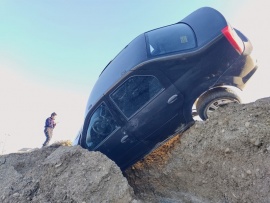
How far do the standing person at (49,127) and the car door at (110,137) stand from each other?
4281 mm

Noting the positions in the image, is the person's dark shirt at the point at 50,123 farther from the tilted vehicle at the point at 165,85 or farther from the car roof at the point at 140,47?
the tilted vehicle at the point at 165,85

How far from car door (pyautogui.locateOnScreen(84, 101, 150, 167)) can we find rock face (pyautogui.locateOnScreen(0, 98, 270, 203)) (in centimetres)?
37

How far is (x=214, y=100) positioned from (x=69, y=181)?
2502 millimetres

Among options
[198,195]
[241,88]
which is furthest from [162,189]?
[241,88]

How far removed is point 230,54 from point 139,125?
1.79 meters

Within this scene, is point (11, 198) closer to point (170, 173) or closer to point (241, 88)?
point (170, 173)

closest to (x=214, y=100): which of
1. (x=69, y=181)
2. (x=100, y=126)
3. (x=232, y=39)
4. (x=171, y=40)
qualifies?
(x=232, y=39)

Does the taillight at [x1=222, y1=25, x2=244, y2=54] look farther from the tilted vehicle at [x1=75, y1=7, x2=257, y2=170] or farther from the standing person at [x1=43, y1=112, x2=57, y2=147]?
the standing person at [x1=43, y1=112, x2=57, y2=147]

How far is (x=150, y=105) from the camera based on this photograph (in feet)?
12.9

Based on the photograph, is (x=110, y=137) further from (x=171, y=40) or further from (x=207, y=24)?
(x=207, y=24)

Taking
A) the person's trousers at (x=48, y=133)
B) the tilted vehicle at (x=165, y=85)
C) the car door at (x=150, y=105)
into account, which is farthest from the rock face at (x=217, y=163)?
the person's trousers at (x=48, y=133)

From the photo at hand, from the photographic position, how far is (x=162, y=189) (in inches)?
160

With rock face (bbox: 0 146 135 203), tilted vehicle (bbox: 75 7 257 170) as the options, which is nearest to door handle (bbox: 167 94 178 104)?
tilted vehicle (bbox: 75 7 257 170)

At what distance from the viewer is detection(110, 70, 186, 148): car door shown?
386 cm
